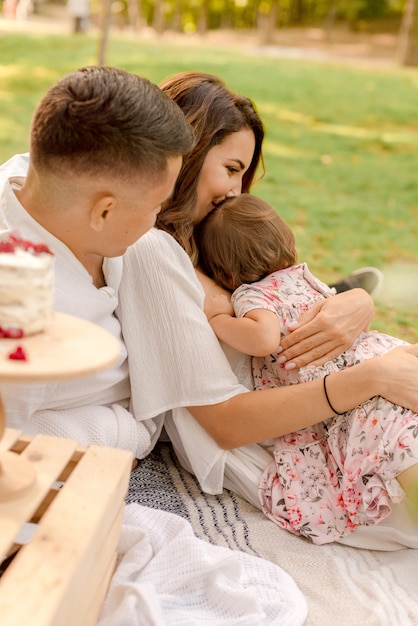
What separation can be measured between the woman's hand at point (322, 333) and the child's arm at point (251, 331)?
0.07 m

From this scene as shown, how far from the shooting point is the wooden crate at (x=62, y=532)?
143 centimetres

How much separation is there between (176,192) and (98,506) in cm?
118

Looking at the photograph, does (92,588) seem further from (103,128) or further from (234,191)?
(234,191)

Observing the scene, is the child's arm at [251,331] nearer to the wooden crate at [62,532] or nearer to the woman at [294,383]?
the woman at [294,383]

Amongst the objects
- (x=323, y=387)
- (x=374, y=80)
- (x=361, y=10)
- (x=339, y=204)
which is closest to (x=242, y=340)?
(x=323, y=387)

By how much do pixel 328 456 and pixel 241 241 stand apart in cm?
71

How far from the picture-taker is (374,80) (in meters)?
13.1

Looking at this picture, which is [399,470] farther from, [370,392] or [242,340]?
[242,340]

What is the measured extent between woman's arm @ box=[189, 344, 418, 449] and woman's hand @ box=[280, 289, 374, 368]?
0.38ft

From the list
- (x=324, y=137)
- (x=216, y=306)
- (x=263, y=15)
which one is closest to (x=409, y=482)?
(x=216, y=306)

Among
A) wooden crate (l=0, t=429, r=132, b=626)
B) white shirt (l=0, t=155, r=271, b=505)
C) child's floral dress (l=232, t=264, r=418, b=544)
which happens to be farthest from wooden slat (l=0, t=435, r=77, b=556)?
child's floral dress (l=232, t=264, r=418, b=544)

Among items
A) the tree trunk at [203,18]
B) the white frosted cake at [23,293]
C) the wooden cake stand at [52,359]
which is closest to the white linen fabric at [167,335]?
the wooden cake stand at [52,359]

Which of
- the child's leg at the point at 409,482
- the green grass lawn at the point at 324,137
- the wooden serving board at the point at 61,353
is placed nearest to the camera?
the wooden serving board at the point at 61,353

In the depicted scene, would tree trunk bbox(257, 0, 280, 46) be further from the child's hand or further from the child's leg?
the child's leg
